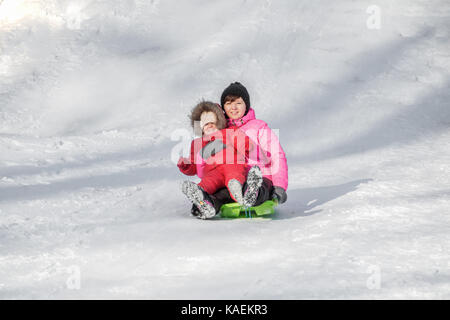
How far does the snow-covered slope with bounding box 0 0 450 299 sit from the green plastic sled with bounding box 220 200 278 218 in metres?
0.11

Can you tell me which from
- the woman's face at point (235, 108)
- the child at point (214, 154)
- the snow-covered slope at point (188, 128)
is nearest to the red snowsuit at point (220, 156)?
the child at point (214, 154)

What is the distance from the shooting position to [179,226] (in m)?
3.51

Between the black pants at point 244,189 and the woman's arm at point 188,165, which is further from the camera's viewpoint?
the woman's arm at point 188,165

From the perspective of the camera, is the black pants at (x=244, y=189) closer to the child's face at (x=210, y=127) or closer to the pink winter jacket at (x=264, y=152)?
the pink winter jacket at (x=264, y=152)

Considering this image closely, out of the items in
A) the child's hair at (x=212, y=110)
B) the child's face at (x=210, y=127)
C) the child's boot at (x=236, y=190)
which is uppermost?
the child's hair at (x=212, y=110)

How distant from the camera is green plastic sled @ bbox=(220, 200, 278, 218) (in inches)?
146

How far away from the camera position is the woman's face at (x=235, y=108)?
12.8 ft

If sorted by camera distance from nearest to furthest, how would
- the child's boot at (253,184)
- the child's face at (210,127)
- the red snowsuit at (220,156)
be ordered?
the child's boot at (253,184) → the red snowsuit at (220,156) → the child's face at (210,127)

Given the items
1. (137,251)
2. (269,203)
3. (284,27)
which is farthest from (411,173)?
(284,27)

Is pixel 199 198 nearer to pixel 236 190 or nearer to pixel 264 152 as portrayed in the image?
pixel 236 190

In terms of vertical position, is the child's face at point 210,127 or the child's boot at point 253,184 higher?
the child's face at point 210,127

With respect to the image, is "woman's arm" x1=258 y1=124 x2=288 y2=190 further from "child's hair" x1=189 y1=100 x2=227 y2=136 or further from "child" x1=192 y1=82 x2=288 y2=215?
"child's hair" x1=189 y1=100 x2=227 y2=136
